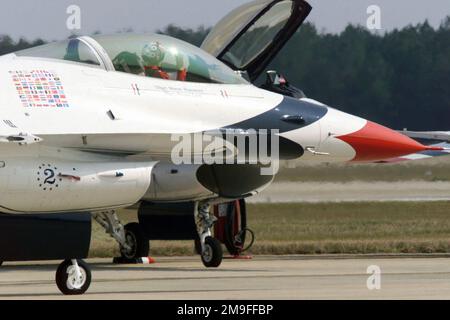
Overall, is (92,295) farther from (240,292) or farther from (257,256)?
(257,256)

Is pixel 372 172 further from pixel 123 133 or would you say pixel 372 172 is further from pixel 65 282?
pixel 65 282

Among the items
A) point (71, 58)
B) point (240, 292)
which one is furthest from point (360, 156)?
point (71, 58)

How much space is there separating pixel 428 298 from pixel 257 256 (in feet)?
27.4

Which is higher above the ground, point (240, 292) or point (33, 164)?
point (33, 164)

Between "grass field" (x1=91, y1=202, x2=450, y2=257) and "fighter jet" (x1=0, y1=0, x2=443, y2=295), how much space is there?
4.71 metres

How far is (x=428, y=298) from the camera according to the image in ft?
43.0

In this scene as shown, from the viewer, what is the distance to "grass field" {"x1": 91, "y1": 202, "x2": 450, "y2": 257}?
2162 cm

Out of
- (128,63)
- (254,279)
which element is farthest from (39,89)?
(254,279)

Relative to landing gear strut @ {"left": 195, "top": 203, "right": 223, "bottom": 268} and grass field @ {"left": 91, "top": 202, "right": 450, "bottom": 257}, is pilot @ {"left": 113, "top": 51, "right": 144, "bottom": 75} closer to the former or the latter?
landing gear strut @ {"left": 195, "top": 203, "right": 223, "bottom": 268}

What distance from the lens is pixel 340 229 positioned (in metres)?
26.1

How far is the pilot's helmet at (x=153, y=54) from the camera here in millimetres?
14938

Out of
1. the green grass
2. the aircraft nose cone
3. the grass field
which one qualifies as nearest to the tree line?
the green grass

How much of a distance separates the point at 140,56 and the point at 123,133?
122 centimetres
